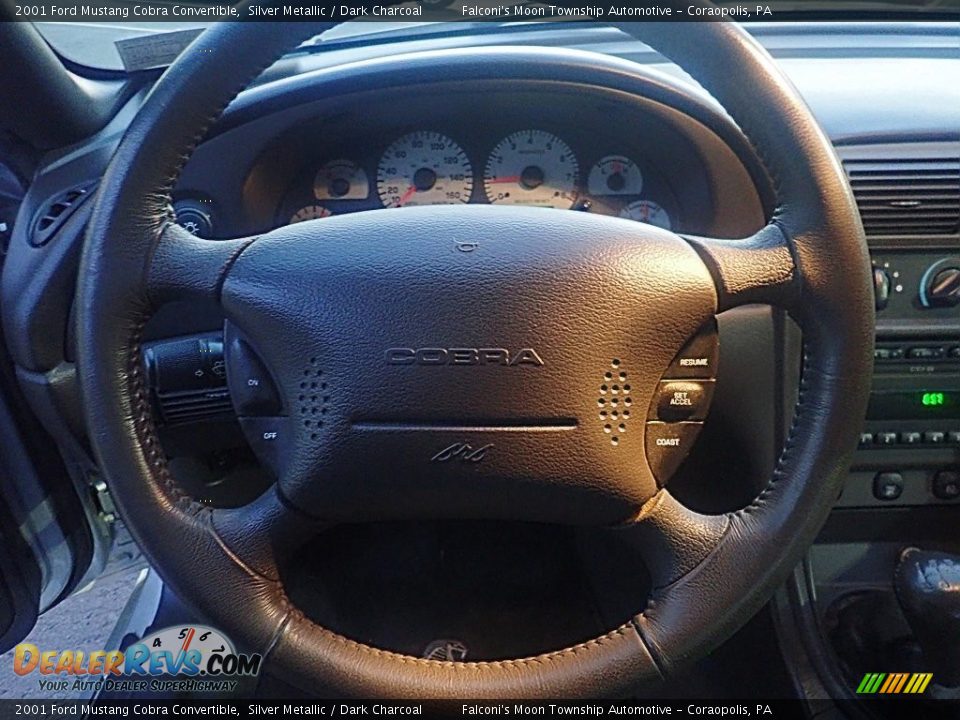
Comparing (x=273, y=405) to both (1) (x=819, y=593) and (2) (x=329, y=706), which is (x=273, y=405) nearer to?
(2) (x=329, y=706)

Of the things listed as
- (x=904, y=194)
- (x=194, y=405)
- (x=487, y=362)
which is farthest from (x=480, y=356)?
(x=904, y=194)

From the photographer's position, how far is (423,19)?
4.94 feet

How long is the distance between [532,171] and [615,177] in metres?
0.12

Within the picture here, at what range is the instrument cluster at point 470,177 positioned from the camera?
50.4 inches

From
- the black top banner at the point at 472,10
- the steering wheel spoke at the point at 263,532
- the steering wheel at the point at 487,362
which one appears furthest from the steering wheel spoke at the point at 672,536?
the black top banner at the point at 472,10

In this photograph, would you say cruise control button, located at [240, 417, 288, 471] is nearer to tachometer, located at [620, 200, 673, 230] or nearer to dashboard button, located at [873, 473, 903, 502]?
tachometer, located at [620, 200, 673, 230]

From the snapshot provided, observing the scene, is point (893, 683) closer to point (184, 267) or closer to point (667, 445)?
point (667, 445)

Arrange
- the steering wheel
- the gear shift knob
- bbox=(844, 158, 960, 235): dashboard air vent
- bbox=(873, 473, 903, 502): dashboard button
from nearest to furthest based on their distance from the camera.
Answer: the steering wheel
the gear shift knob
bbox=(844, 158, 960, 235): dashboard air vent
bbox=(873, 473, 903, 502): dashboard button

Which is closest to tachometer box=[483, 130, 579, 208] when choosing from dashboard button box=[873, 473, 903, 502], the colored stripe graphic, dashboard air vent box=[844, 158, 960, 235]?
dashboard air vent box=[844, 158, 960, 235]

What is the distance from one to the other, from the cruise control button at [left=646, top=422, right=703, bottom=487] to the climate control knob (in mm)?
446

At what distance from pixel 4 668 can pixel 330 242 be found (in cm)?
129

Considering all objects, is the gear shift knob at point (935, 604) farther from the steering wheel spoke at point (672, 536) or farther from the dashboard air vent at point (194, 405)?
the dashboard air vent at point (194, 405)

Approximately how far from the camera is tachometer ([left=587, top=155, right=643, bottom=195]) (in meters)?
1.26

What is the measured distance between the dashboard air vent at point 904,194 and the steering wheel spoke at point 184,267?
2.57ft
